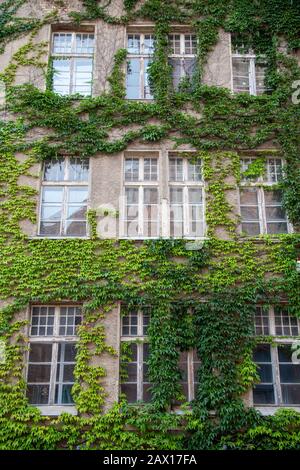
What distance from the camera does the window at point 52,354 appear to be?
1054 cm

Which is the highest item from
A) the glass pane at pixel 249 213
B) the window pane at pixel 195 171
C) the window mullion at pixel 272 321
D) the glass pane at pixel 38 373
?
the window pane at pixel 195 171

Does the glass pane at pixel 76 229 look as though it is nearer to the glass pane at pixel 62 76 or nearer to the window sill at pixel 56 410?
the glass pane at pixel 62 76

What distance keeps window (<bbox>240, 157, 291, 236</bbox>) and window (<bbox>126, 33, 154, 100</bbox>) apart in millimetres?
3359

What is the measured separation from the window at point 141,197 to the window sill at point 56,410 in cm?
405

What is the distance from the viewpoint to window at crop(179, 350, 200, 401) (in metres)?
10.5

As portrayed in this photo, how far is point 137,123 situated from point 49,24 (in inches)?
154

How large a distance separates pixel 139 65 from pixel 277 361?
836 cm

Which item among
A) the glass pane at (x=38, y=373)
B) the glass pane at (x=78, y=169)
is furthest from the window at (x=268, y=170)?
the glass pane at (x=38, y=373)

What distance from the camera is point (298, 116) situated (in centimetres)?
1244

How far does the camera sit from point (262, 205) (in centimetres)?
1205

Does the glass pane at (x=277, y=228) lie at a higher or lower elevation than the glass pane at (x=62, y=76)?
lower

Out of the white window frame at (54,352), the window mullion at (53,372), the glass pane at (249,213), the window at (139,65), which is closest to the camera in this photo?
the white window frame at (54,352)

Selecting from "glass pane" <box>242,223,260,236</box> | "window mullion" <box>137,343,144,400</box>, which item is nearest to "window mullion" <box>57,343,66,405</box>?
"window mullion" <box>137,343,144,400</box>
